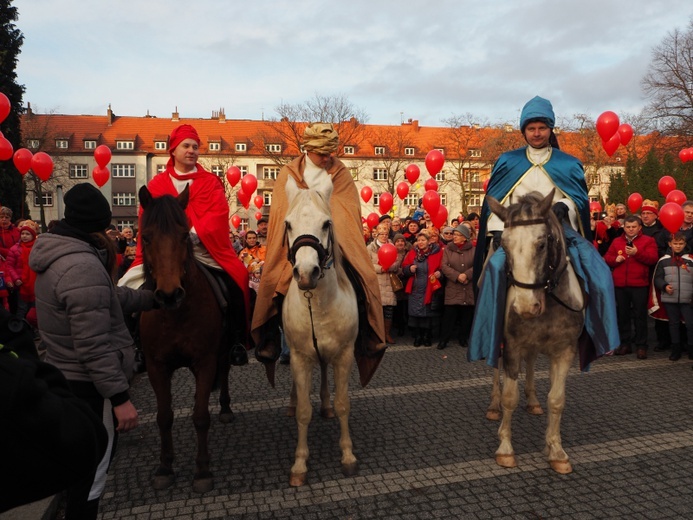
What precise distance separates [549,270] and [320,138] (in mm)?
2272

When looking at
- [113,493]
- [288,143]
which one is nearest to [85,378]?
[113,493]

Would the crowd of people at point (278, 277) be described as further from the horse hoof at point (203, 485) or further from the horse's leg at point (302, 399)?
the horse hoof at point (203, 485)

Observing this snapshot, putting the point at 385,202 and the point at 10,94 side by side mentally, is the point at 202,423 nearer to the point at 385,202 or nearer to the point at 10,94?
the point at 385,202

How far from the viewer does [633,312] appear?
8.83 metres

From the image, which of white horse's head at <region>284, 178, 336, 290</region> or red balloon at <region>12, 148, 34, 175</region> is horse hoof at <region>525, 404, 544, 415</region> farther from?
red balloon at <region>12, 148, 34, 175</region>

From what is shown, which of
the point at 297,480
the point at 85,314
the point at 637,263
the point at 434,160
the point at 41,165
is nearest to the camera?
the point at 85,314

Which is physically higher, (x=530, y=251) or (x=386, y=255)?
(x=530, y=251)

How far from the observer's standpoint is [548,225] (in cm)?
412

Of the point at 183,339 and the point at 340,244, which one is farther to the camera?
the point at 340,244

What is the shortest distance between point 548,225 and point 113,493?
13.3 feet

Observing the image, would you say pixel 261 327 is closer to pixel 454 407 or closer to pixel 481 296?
pixel 481 296

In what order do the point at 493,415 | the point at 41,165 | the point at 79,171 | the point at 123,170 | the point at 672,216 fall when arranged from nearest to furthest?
the point at 493,415 → the point at 672,216 → the point at 41,165 → the point at 123,170 → the point at 79,171

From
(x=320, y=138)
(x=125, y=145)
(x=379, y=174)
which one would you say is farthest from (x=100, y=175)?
(x=125, y=145)

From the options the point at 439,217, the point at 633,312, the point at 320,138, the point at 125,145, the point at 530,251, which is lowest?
the point at 633,312
